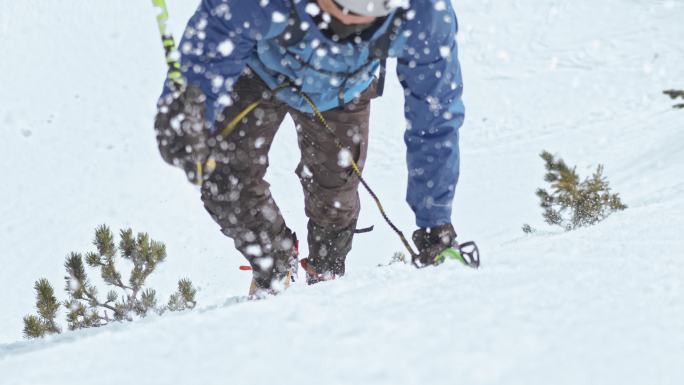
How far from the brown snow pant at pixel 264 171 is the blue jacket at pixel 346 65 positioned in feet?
0.49

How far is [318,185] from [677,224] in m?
1.61

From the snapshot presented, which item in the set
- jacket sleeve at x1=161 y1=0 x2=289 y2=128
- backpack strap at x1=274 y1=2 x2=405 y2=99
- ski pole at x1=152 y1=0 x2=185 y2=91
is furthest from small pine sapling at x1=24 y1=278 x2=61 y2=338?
backpack strap at x1=274 y1=2 x2=405 y2=99

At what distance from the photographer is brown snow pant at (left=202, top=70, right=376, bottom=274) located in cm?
289

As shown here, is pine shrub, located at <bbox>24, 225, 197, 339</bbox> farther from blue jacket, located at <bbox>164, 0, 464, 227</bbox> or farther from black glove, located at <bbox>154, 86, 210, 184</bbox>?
black glove, located at <bbox>154, 86, 210, 184</bbox>

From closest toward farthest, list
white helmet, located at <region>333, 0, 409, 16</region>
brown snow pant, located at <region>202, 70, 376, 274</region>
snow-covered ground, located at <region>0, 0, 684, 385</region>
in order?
snow-covered ground, located at <region>0, 0, 684, 385</region> → white helmet, located at <region>333, 0, 409, 16</region> → brown snow pant, located at <region>202, 70, 376, 274</region>

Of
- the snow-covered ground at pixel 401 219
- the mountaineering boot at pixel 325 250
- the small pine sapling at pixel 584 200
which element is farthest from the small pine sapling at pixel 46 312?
the small pine sapling at pixel 584 200

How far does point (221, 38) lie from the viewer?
2320mm

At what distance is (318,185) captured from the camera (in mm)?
3297

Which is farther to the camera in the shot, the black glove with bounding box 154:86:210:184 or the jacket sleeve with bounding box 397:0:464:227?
the jacket sleeve with bounding box 397:0:464:227

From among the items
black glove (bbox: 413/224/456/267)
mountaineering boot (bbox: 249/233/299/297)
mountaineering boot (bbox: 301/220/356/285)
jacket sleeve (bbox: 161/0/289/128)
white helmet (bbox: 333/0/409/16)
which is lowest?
black glove (bbox: 413/224/456/267)

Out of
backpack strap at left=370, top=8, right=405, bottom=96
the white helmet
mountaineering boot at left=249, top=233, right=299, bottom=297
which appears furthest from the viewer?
mountaineering boot at left=249, top=233, right=299, bottom=297

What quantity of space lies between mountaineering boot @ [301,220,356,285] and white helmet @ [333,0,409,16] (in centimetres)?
156

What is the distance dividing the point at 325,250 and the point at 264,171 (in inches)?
26.8

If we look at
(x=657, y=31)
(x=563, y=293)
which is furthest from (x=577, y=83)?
(x=563, y=293)
